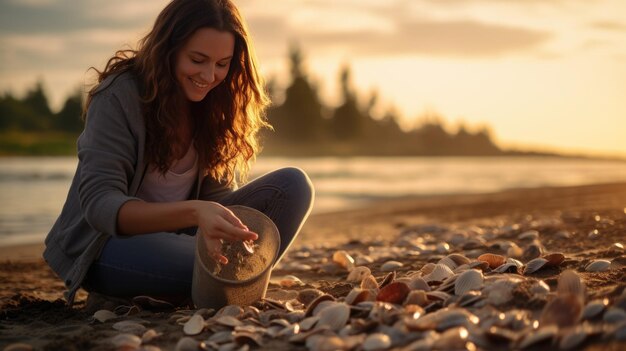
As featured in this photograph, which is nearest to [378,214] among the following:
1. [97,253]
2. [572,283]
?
[97,253]

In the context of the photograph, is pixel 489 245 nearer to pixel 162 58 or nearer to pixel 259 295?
pixel 259 295

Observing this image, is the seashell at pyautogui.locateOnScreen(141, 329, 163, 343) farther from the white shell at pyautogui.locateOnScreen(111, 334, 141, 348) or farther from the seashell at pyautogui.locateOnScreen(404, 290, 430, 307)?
the seashell at pyautogui.locateOnScreen(404, 290, 430, 307)

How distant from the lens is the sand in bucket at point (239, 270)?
9.60ft

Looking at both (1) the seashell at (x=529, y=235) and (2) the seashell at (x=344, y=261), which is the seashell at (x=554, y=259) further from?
(1) the seashell at (x=529, y=235)

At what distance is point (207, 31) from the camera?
3.14 m

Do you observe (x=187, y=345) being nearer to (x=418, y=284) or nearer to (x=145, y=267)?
(x=145, y=267)

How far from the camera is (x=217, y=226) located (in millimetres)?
2646

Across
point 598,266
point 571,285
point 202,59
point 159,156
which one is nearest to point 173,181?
point 159,156

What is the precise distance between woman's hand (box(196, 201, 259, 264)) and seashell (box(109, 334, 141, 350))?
1.45 feet

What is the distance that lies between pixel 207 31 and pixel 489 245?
2565 millimetres

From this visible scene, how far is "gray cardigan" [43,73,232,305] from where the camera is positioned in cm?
296

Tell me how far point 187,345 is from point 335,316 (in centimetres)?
53

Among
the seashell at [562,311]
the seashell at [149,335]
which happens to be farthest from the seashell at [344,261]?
the seashell at [562,311]

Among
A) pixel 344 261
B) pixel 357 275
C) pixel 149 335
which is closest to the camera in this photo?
pixel 149 335
